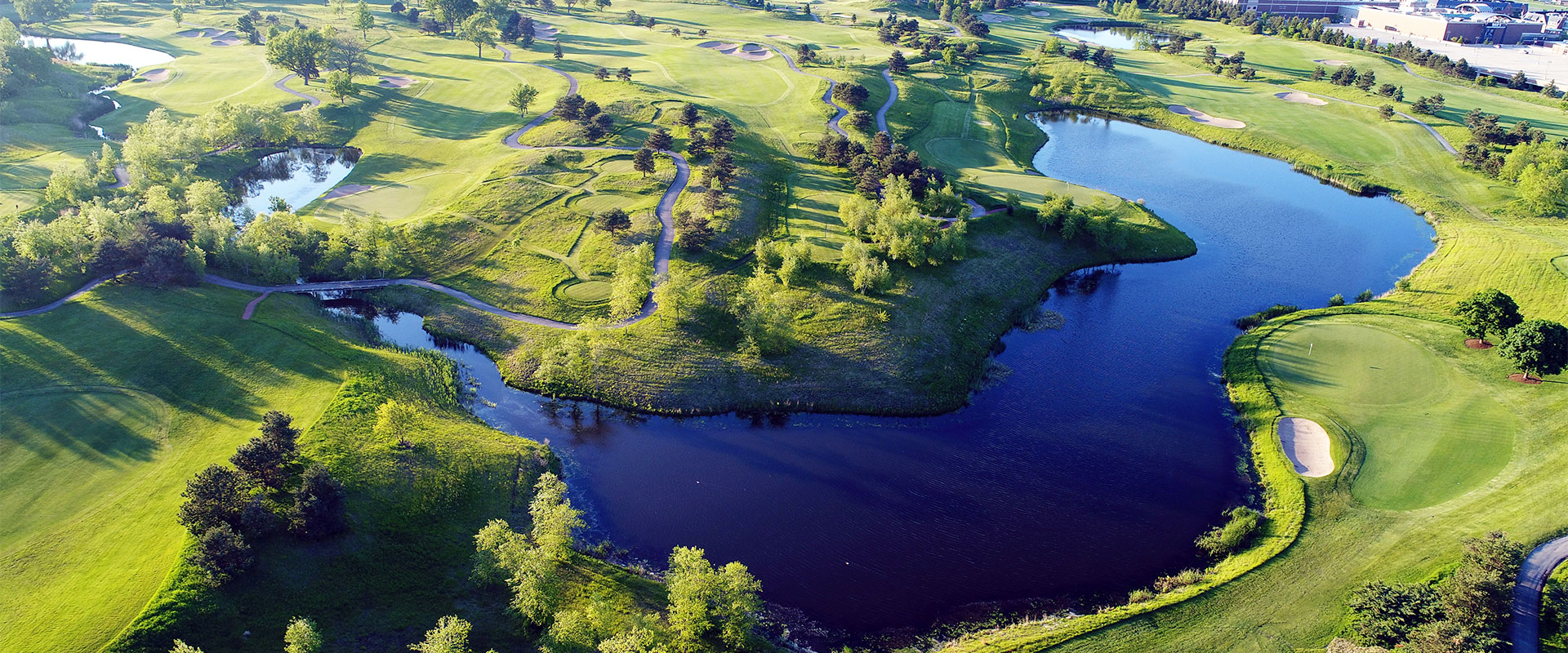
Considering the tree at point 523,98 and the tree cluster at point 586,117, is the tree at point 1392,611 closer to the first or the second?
the tree cluster at point 586,117

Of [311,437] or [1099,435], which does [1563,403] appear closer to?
[1099,435]

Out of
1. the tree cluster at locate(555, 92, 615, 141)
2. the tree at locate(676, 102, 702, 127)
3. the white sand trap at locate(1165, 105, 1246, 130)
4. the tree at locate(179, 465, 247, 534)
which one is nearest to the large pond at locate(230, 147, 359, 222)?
the tree cluster at locate(555, 92, 615, 141)

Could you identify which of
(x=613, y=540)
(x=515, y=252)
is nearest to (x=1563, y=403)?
(x=613, y=540)

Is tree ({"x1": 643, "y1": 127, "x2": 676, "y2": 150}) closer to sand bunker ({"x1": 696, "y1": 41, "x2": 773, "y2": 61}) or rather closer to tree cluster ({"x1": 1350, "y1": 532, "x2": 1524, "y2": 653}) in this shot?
sand bunker ({"x1": 696, "y1": 41, "x2": 773, "y2": 61})

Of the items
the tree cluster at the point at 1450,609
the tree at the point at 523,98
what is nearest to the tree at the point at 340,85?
the tree at the point at 523,98

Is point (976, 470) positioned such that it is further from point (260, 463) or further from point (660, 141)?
point (660, 141)

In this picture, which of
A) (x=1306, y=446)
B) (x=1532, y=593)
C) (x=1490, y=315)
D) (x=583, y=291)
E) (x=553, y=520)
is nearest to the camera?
(x=1532, y=593)

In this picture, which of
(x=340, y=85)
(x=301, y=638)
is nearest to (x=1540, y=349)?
(x=301, y=638)
